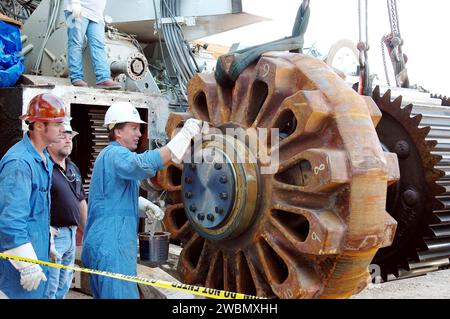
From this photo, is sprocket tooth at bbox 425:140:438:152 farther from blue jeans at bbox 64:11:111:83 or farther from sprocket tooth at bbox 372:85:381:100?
blue jeans at bbox 64:11:111:83

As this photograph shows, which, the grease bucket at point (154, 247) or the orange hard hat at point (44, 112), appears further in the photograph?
the grease bucket at point (154, 247)

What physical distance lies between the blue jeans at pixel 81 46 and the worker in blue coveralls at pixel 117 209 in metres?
2.26

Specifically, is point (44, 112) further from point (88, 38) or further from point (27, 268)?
point (88, 38)

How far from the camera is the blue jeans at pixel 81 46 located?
5633 millimetres

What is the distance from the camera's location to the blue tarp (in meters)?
5.22

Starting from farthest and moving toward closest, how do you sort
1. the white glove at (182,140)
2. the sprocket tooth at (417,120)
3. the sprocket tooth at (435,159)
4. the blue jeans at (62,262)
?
1. the sprocket tooth at (417,120)
2. the sprocket tooth at (435,159)
3. the blue jeans at (62,262)
4. the white glove at (182,140)

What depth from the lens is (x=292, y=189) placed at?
310 cm

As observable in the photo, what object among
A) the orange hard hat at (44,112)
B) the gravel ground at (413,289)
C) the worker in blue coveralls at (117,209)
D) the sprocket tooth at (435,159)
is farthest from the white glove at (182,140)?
the sprocket tooth at (435,159)

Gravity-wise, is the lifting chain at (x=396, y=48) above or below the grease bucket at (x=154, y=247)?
above

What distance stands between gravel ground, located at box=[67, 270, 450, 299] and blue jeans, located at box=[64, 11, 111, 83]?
91.7 inches

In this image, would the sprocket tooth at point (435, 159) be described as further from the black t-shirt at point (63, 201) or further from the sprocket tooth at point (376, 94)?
the black t-shirt at point (63, 201)

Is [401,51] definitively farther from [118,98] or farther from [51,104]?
[51,104]
